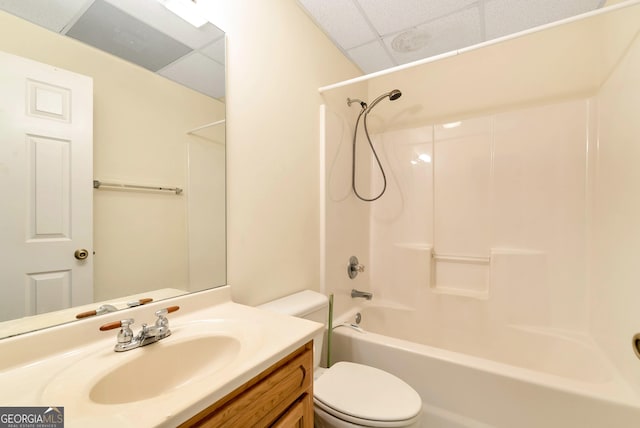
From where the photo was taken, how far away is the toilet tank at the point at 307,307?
1.19 m

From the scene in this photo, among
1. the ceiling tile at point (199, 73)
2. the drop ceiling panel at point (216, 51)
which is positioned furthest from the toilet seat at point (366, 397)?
the drop ceiling panel at point (216, 51)

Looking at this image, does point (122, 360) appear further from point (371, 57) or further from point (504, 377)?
point (371, 57)

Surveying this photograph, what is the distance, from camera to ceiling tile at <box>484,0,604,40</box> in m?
1.40

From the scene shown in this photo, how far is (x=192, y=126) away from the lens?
1021mm

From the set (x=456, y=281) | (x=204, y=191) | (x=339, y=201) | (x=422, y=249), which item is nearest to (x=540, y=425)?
(x=456, y=281)

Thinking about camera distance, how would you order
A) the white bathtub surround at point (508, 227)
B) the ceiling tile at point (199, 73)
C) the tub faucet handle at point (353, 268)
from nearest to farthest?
the ceiling tile at point (199, 73) < the white bathtub surround at point (508, 227) < the tub faucet handle at point (353, 268)

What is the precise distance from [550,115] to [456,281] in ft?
4.05

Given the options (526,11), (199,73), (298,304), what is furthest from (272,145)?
(526,11)

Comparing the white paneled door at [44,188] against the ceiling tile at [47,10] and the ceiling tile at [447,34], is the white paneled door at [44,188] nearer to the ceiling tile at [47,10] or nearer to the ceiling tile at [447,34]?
the ceiling tile at [47,10]

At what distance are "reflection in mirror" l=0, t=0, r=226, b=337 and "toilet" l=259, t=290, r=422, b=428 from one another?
1.50 feet

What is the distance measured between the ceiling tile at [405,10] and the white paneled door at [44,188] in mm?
1399

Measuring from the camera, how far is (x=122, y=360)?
647 millimetres

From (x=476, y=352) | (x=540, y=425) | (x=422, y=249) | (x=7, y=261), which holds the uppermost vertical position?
(x=7, y=261)

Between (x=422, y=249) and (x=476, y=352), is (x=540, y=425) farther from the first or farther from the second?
(x=422, y=249)
